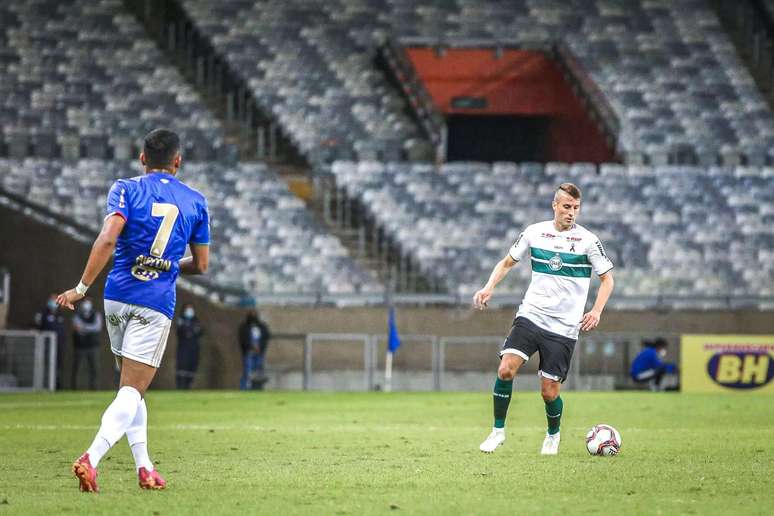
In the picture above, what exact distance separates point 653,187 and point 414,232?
5748mm

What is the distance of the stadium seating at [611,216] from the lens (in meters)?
31.9

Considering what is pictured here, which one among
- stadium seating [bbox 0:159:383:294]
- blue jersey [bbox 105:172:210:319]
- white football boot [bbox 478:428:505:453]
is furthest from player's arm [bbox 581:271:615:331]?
stadium seating [bbox 0:159:383:294]

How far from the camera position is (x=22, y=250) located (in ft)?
98.1

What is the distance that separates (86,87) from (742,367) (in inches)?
637

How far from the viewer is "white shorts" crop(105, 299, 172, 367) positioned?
8.62m

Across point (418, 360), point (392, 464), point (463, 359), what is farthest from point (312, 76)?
point (392, 464)

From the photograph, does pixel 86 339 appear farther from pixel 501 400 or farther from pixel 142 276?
pixel 142 276

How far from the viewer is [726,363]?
2761 centimetres

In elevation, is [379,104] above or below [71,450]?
above

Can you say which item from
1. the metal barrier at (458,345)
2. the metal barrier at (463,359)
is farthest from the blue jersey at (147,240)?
the metal barrier at (458,345)

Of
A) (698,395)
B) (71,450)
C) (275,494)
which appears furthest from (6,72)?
(275,494)

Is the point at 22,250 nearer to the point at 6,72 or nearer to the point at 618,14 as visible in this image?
the point at 6,72

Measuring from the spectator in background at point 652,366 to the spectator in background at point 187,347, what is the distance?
7.87m

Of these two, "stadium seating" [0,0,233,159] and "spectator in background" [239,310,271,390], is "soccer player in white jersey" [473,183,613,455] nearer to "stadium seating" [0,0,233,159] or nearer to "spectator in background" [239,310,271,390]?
"spectator in background" [239,310,271,390]
